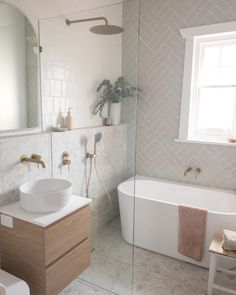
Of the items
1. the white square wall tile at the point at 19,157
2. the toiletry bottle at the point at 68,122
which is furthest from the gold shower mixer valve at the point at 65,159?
the toiletry bottle at the point at 68,122

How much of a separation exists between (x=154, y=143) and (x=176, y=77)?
2.93ft

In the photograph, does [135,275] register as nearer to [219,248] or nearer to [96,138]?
[219,248]

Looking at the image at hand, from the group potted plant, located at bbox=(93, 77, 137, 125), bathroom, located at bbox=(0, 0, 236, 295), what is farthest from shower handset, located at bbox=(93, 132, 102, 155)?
potted plant, located at bbox=(93, 77, 137, 125)

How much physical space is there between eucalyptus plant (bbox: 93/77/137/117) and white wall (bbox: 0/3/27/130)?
0.86m

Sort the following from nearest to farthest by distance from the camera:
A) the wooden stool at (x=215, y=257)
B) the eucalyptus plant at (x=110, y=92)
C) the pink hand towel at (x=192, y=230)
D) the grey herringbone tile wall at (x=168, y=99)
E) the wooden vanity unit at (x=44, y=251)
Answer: the wooden vanity unit at (x=44, y=251)
the wooden stool at (x=215, y=257)
the pink hand towel at (x=192, y=230)
the eucalyptus plant at (x=110, y=92)
the grey herringbone tile wall at (x=168, y=99)

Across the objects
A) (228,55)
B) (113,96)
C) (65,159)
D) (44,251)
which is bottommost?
(44,251)

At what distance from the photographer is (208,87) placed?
10.0 feet

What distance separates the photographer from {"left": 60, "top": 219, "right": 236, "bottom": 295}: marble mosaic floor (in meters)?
2.12

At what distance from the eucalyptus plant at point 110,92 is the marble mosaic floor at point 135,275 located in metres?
1.43

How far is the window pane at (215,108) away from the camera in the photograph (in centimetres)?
299

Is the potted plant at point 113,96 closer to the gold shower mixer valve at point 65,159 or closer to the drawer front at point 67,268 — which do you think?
the gold shower mixer valve at point 65,159

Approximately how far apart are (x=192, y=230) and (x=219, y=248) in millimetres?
369

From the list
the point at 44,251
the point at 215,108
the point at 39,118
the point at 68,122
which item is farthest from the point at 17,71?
the point at 215,108

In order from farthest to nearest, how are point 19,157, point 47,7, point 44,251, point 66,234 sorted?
point 47,7 → point 19,157 → point 66,234 → point 44,251
